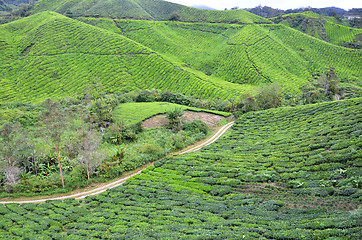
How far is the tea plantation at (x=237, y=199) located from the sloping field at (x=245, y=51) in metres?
58.0

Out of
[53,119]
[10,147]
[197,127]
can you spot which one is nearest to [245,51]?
[197,127]

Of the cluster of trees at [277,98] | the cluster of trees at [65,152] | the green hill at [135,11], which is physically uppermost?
the green hill at [135,11]

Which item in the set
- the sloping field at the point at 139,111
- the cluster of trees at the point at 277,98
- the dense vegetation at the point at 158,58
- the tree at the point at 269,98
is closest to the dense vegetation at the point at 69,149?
the sloping field at the point at 139,111

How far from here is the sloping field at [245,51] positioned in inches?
3821

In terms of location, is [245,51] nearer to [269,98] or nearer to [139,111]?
[269,98]

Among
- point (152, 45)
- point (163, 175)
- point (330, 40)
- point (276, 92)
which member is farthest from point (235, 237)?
point (330, 40)

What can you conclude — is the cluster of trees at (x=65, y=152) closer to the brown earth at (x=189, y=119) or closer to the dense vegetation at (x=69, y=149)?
the dense vegetation at (x=69, y=149)

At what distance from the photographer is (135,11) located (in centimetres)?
14238

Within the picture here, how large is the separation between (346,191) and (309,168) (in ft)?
21.7

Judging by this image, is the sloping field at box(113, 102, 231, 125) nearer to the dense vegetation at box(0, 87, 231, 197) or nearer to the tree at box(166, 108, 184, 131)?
the dense vegetation at box(0, 87, 231, 197)

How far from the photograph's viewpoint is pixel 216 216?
20.8m

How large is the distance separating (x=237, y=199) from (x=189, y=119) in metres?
35.2

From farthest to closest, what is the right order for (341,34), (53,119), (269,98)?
1. (341,34)
2. (269,98)
3. (53,119)

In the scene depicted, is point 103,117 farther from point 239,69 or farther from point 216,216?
point 239,69
